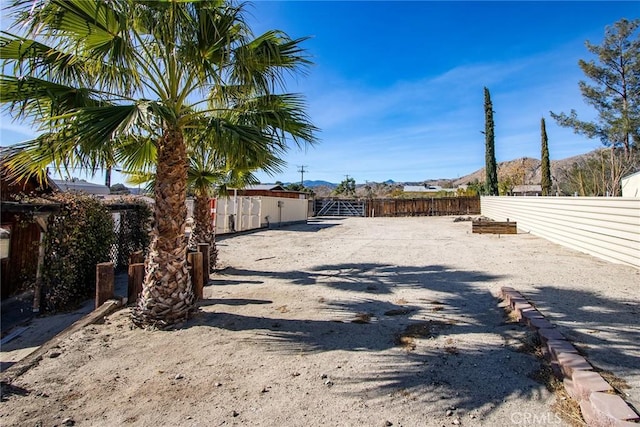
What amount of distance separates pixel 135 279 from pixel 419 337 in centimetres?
387

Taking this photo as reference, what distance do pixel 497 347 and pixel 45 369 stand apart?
4177 mm

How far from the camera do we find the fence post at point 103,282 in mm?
4699

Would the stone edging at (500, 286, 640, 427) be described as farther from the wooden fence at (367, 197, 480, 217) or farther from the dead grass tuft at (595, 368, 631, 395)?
the wooden fence at (367, 197, 480, 217)

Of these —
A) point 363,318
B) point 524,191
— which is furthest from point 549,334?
point 524,191

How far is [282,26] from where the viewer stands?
4.62m

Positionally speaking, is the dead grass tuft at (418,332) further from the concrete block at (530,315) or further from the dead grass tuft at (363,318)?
the concrete block at (530,315)

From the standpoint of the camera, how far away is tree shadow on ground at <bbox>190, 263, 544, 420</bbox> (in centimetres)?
267

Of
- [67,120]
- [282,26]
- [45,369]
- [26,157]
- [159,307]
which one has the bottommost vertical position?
[45,369]

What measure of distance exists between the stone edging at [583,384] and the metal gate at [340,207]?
30.6 meters

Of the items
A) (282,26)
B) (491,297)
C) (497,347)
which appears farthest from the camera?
(491,297)

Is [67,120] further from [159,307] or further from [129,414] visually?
[129,414]

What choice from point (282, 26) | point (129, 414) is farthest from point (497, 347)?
point (282, 26)

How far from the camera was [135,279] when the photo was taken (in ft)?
16.1

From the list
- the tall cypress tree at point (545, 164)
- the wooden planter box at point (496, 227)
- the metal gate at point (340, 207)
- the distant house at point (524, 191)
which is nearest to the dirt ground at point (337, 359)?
the wooden planter box at point (496, 227)
